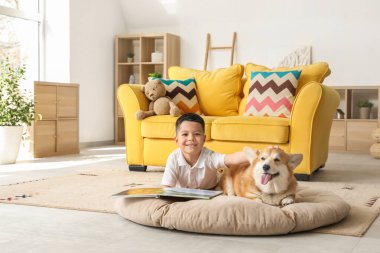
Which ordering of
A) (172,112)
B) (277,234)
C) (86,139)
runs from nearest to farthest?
(277,234)
(172,112)
(86,139)

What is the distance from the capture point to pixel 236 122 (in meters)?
3.78

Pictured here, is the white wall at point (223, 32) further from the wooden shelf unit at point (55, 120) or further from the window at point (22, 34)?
the wooden shelf unit at point (55, 120)

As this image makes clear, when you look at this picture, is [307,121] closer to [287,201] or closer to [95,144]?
[287,201]

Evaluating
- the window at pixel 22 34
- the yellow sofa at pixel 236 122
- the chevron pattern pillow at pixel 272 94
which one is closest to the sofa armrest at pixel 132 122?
the yellow sofa at pixel 236 122

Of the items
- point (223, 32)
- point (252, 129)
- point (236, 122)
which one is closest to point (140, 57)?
point (223, 32)

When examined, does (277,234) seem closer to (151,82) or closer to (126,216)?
(126,216)

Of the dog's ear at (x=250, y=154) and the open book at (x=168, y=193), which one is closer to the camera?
the open book at (x=168, y=193)

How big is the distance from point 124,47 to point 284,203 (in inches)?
204

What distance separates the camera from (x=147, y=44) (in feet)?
23.2

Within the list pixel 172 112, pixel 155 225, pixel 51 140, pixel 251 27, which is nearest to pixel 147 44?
pixel 251 27

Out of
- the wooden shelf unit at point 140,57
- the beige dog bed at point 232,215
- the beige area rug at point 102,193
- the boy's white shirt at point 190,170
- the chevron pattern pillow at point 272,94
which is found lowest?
the beige area rug at point 102,193

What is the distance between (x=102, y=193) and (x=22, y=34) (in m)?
3.55

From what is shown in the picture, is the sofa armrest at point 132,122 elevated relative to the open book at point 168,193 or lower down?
elevated

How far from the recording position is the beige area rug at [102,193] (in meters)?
2.37
